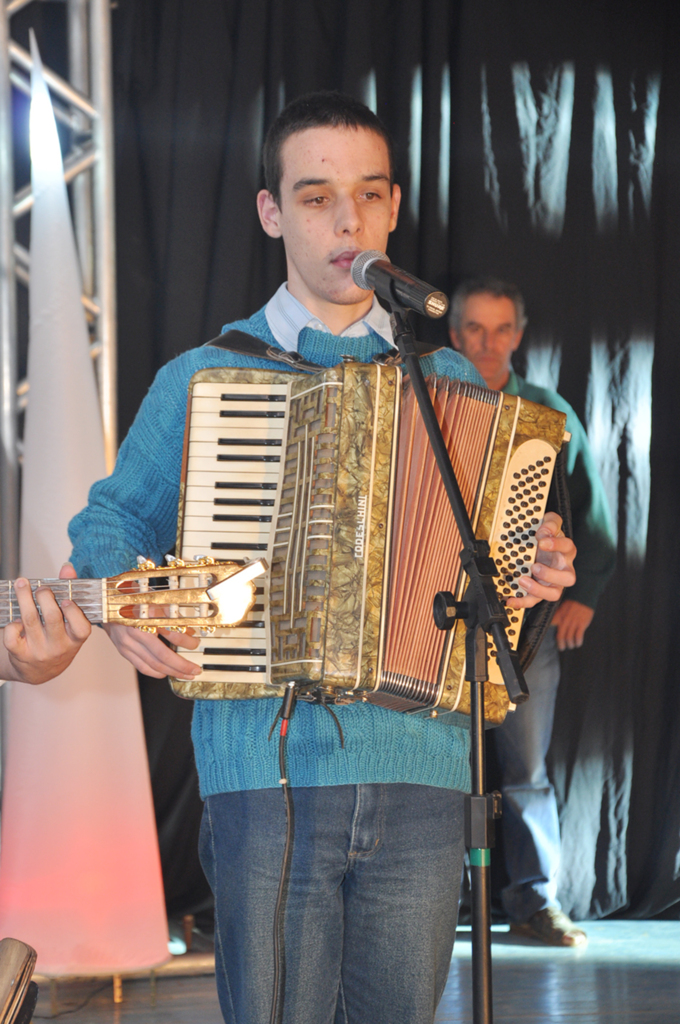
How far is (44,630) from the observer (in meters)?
1.52

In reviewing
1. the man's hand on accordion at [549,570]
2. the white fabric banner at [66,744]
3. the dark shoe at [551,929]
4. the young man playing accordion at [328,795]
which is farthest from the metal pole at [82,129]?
the dark shoe at [551,929]

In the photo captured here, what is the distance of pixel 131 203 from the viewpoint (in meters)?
3.59

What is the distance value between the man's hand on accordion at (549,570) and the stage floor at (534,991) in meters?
1.76

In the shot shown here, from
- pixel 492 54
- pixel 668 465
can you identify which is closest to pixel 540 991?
pixel 668 465

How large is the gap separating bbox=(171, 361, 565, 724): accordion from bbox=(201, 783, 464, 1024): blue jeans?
17cm

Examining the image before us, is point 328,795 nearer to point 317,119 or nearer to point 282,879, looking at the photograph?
point 282,879

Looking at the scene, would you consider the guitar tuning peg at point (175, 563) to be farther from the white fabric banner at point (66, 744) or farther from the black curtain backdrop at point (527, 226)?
the black curtain backdrop at point (527, 226)

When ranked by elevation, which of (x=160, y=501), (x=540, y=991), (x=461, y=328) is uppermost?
(x=461, y=328)

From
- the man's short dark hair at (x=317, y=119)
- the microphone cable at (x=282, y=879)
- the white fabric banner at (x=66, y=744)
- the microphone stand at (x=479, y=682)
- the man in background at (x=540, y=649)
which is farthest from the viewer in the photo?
the man in background at (x=540, y=649)

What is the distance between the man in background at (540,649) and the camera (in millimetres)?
3564

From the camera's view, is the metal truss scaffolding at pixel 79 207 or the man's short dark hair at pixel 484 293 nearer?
the metal truss scaffolding at pixel 79 207

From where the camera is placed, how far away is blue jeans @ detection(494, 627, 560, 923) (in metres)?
3.56

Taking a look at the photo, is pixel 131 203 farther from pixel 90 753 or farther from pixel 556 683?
pixel 556 683

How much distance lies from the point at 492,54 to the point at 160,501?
2778 millimetres
